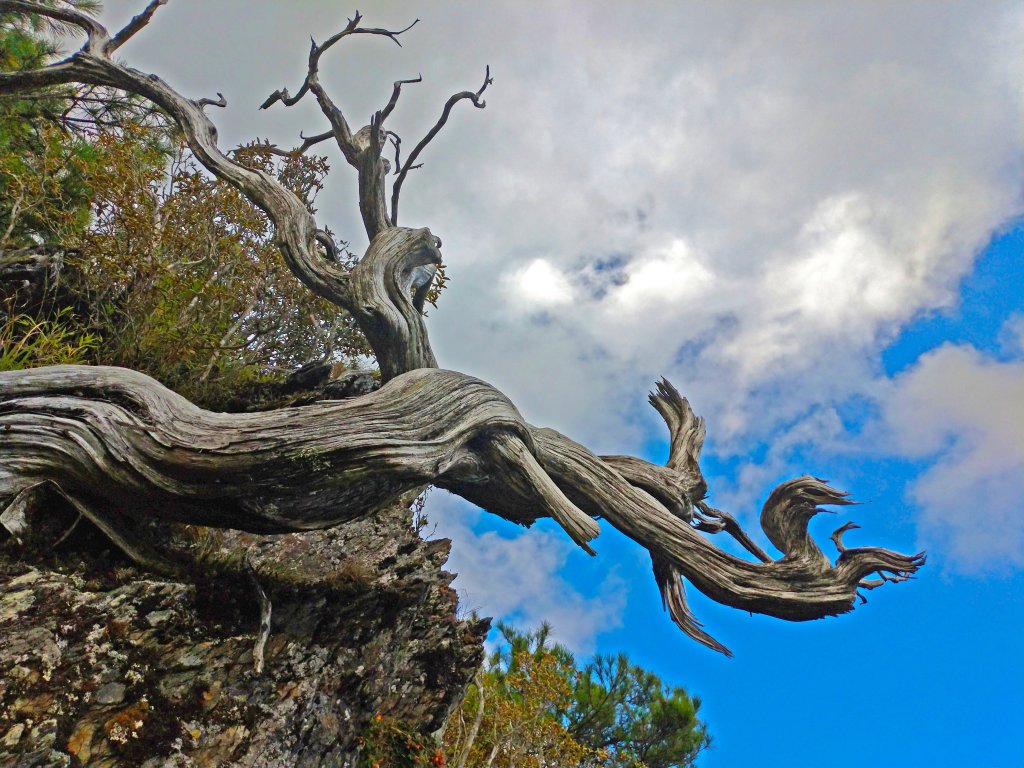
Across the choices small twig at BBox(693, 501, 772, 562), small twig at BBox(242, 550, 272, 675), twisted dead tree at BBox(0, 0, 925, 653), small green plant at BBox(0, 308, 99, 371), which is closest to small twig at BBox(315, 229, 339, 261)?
twisted dead tree at BBox(0, 0, 925, 653)

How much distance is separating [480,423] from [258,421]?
56.5 inches

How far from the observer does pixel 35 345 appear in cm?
521

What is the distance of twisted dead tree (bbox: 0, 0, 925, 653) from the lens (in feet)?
12.4

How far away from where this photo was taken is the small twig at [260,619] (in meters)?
4.11

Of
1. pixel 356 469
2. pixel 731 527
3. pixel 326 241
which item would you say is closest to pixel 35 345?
pixel 326 241

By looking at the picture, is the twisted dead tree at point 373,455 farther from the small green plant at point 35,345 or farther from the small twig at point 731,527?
the small green plant at point 35,345

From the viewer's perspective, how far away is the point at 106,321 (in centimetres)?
679

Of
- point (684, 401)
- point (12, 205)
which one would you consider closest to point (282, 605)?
point (684, 401)

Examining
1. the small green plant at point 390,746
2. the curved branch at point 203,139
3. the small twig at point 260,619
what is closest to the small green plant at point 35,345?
the curved branch at point 203,139

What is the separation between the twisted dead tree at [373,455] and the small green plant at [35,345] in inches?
55.1

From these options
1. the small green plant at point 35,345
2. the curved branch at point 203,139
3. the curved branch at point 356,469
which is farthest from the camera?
the curved branch at point 203,139

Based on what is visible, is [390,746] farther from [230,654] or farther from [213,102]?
[213,102]

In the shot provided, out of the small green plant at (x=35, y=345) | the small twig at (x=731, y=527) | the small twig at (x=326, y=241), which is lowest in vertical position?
the small green plant at (x=35, y=345)

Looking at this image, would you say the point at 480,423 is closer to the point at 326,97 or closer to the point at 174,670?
the point at 174,670
